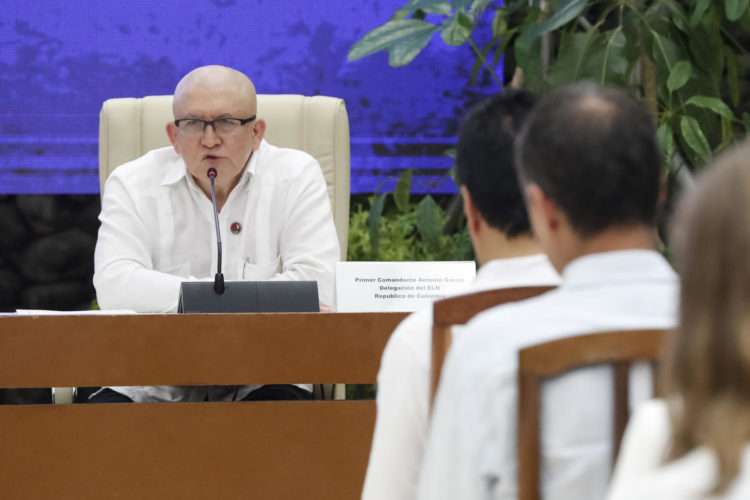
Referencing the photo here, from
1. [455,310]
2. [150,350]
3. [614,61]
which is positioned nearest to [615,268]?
[455,310]

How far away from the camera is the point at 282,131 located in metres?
2.97

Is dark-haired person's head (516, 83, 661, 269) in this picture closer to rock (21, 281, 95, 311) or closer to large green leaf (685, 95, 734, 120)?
large green leaf (685, 95, 734, 120)

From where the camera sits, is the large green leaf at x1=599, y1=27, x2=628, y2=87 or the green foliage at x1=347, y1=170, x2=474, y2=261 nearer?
the large green leaf at x1=599, y1=27, x2=628, y2=87

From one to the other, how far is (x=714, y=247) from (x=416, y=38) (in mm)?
2688

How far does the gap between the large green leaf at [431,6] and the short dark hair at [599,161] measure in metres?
2.47

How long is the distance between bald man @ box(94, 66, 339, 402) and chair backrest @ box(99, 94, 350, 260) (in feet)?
0.22

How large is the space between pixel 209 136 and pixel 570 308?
1927mm

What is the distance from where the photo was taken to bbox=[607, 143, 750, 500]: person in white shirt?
0.63 m

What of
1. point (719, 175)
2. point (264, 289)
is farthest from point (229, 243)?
point (719, 175)

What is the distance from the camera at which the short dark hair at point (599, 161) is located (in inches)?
35.9

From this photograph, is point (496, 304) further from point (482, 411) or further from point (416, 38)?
point (416, 38)

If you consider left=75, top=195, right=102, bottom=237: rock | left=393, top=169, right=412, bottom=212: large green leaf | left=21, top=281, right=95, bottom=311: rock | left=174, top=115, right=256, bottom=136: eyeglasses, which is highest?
left=174, top=115, right=256, bottom=136: eyeglasses

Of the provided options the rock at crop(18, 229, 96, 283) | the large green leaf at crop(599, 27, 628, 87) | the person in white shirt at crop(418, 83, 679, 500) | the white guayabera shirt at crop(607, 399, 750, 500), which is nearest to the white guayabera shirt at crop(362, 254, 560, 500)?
the person in white shirt at crop(418, 83, 679, 500)

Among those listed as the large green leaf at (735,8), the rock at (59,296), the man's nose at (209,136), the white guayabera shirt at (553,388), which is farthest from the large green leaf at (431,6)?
the white guayabera shirt at (553,388)
